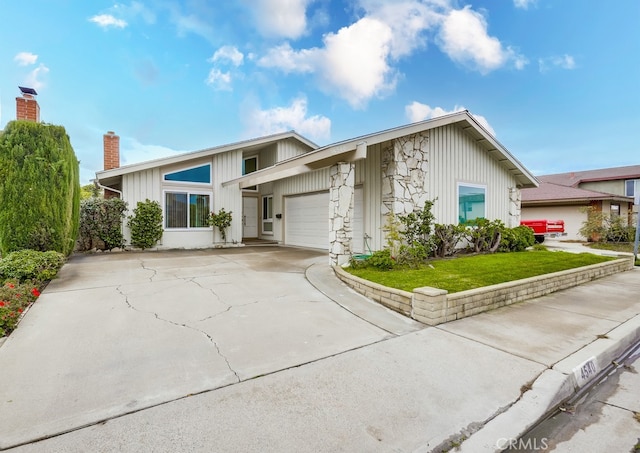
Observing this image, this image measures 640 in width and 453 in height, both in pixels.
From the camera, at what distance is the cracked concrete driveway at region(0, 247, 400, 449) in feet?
8.06

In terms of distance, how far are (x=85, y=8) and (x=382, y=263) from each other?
12.1 meters

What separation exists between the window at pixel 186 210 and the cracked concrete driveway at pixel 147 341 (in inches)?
228

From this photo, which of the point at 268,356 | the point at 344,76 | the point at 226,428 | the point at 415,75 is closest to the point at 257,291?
the point at 268,356

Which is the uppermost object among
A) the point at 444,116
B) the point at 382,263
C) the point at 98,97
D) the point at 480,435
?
the point at 98,97

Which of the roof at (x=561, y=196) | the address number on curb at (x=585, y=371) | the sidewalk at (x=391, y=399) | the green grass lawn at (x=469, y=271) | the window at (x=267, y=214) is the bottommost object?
the address number on curb at (x=585, y=371)

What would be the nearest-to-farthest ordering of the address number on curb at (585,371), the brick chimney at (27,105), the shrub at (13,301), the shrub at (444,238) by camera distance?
the address number on curb at (585,371)
the shrub at (13,301)
the shrub at (444,238)
the brick chimney at (27,105)

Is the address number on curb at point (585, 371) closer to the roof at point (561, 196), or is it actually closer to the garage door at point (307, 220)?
the garage door at point (307, 220)

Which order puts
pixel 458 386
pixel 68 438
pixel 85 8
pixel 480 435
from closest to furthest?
pixel 68 438 → pixel 480 435 → pixel 458 386 → pixel 85 8

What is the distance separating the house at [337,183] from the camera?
26.8 feet

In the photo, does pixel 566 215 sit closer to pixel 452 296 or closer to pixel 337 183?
pixel 337 183

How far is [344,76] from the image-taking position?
1438 cm

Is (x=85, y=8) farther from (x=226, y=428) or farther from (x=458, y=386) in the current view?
(x=458, y=386)

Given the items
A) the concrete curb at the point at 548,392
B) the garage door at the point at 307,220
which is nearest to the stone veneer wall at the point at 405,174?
the garage door at the point at 307,220

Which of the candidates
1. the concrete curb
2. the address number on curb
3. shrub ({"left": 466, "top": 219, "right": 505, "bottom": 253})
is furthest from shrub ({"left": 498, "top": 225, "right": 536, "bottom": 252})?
the address number on curb
